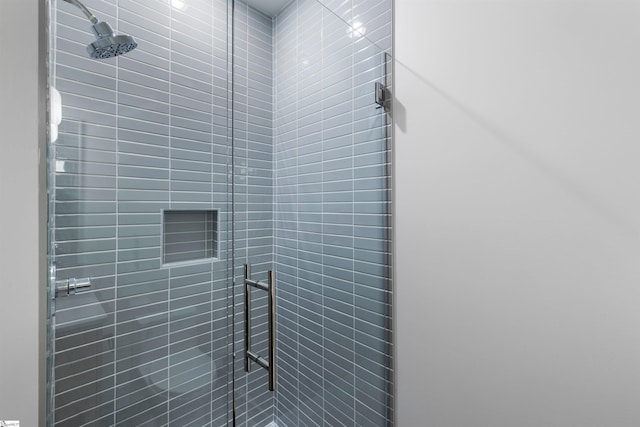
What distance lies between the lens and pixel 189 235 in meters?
0.80

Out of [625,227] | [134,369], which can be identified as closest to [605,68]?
[625,227]

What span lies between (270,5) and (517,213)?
132 cm

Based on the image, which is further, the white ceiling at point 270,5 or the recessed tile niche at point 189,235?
the white ceiling at point 270,5

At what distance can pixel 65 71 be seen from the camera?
0.69 m

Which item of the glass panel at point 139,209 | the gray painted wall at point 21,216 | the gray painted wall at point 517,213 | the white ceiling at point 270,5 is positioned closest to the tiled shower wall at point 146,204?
the glass panel at point 139,209

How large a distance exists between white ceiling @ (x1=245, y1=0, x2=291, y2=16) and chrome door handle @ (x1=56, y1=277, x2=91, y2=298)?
1193 mm

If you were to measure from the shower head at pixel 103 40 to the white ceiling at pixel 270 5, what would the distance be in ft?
1.93

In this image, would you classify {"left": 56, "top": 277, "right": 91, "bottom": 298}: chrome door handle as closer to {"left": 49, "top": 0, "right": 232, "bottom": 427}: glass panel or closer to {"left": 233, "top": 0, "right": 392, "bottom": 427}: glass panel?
{"left": 49, "top": 0, "right": 232, "bottom": 427}: glass panel

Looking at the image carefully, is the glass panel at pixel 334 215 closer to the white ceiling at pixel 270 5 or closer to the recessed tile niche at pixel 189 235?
the white ceiling at pixel 270 5

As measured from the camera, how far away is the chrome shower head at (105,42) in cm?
72

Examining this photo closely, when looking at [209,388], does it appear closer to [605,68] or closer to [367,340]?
[367,340]

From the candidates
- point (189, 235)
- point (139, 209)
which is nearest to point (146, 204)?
point (139, 209)

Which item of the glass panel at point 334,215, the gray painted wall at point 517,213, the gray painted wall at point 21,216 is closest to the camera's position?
the gray painted wall at point 517,213

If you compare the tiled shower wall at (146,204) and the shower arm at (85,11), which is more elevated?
the shower arm at (85,11)
